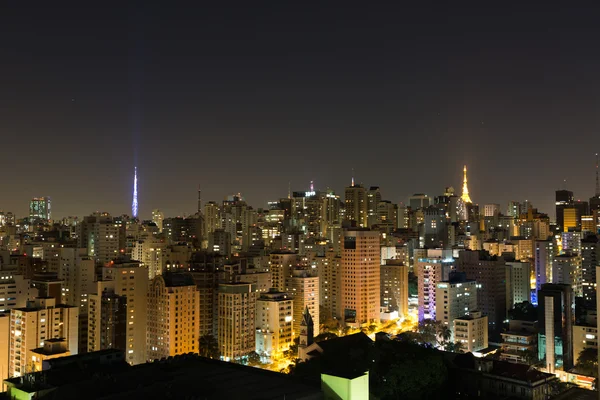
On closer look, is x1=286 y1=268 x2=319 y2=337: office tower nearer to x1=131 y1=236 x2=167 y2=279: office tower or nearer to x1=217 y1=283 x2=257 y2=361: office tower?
x1=217 y1=283 x2=257 y2=361: office tower

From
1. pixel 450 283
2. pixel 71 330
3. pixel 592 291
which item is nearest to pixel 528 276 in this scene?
pixel 592 291

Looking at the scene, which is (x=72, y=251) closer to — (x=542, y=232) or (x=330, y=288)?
(x=330, y=288)

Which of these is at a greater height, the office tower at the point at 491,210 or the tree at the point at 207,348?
the office tower at the point at 491,210

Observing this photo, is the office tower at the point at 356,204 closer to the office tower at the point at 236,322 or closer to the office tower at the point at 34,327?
the office tower at the point at 236,322

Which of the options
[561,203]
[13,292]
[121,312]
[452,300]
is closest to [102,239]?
[13,292]

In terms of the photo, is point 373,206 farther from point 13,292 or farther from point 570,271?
point 13,292

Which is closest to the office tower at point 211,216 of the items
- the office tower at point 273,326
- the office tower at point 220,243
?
the office tower at point 220,243

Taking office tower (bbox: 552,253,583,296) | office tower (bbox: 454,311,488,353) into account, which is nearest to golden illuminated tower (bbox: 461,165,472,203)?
office tower (bbox: 552,253,583,296)
